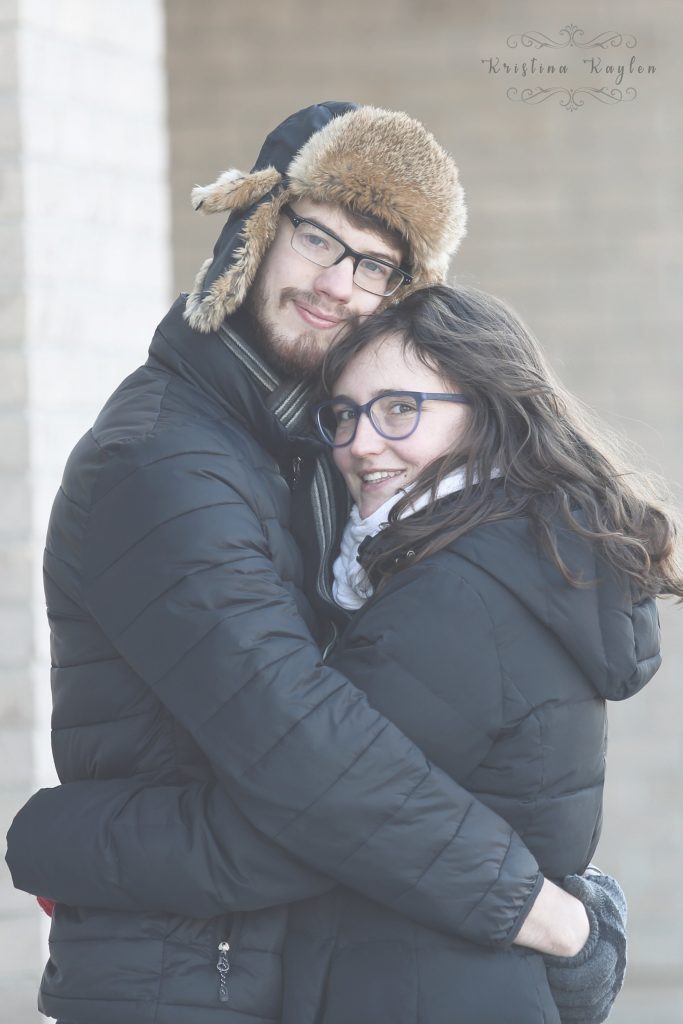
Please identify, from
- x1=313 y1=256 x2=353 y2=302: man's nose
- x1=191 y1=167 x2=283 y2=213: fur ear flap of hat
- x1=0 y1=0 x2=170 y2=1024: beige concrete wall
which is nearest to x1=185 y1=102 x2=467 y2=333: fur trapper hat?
x1=191 y1=167 x2=283 y2=213: fur ear flap of hat

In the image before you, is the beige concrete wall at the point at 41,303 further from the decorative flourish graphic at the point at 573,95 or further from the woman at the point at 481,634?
the decorative flourish graphic at the point at 573,95

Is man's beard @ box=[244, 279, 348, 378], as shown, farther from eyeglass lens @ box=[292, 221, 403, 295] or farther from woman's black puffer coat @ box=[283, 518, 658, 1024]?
woman's black puffer coat @ box=[283, 518, 658, 1024]

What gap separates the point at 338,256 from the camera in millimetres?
2438

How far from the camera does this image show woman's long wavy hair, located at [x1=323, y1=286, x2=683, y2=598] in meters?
2.11

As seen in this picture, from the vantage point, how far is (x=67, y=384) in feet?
11.1

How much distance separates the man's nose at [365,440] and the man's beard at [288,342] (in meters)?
0.17

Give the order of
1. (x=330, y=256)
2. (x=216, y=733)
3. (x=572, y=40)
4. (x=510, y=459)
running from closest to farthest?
(x=216, y=733) → (x=510, y=459) → (x=330, y=256) → (x=572, y=40)

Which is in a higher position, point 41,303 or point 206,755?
point 41,303

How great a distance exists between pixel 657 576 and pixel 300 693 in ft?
2.19

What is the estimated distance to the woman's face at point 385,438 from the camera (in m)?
2.26

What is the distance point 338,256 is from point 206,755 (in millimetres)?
964

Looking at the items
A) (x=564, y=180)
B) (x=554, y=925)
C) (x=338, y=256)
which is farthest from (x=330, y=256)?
(x=564, y=180)

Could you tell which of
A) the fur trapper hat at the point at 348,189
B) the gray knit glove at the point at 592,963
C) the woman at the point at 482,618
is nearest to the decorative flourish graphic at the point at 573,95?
the fur trapper hat at the point at 348,189

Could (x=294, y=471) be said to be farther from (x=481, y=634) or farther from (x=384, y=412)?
(x=481, y=634)
